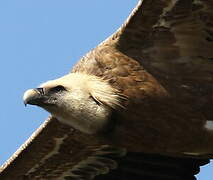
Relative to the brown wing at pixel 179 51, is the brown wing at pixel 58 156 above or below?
below

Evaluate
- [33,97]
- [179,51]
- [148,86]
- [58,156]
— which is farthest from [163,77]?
[58,156]

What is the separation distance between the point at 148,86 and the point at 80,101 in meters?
0.94

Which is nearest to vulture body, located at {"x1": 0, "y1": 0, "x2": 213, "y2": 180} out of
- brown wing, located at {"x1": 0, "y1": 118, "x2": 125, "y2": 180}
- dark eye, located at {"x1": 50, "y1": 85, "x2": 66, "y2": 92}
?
dark eye, located at {"x1": 50, "y1": 85, "x2": 66, "y2": 92}

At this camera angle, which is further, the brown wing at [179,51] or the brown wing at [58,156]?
the brown wing at [58,156]

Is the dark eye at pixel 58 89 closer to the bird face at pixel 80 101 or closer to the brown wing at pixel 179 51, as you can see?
the bird face at pixel 80 101

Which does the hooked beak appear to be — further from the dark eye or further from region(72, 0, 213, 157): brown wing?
region(72, 0, 213, 157): brown wing

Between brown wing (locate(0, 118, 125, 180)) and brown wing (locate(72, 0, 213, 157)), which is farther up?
brown wing (locate(72, 0, 213, 157))

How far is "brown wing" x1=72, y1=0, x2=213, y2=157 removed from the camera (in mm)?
12703

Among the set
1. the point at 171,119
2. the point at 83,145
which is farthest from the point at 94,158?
the point at 171,119

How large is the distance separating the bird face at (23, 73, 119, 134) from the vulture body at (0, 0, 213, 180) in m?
0.01

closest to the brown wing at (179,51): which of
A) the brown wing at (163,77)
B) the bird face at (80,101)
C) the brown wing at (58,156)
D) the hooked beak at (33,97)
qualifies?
the brown wing at (163,77)

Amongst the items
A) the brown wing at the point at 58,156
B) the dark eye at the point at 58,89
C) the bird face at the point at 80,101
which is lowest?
the brown wing at the point at 58,156

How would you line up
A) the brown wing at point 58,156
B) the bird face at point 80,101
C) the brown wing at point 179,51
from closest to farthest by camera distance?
the bird face at point 80,101 < the brown wing at point 179,51 < the brown wing at point 58,156

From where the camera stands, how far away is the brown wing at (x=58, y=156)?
14344mm
